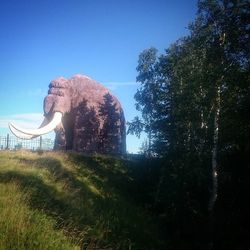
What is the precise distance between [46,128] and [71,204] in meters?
7.80

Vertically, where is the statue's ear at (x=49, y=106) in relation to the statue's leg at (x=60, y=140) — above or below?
above

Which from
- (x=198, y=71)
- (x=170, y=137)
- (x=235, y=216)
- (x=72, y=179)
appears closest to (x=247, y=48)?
(x=198, y=71)

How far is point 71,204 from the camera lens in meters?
13.8

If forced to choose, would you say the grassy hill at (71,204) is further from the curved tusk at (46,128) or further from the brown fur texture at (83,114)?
the brown fur texture at (83,114)

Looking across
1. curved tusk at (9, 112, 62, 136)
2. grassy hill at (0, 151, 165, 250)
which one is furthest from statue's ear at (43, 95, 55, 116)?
grassy hill at (0, 151, 165, 250)

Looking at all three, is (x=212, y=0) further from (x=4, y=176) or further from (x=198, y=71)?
(x=4, y=176)

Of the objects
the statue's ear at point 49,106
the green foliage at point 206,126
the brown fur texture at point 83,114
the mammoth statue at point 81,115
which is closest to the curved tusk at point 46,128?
the mammoth statue at point 81,115

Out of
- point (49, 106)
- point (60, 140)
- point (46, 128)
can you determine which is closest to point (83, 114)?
point (49, 106)

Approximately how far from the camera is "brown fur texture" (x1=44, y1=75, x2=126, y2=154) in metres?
22.4

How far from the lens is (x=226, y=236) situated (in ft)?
58.2

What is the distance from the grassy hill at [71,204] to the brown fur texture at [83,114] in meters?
1.54

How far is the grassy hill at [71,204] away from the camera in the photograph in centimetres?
906

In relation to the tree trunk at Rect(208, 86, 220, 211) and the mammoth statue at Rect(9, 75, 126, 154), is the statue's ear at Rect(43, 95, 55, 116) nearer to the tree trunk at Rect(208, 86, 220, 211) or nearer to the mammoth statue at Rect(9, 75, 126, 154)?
the mammoth statue at Rect(9, 75, 126, 154)

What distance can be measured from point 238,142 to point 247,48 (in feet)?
16.1
